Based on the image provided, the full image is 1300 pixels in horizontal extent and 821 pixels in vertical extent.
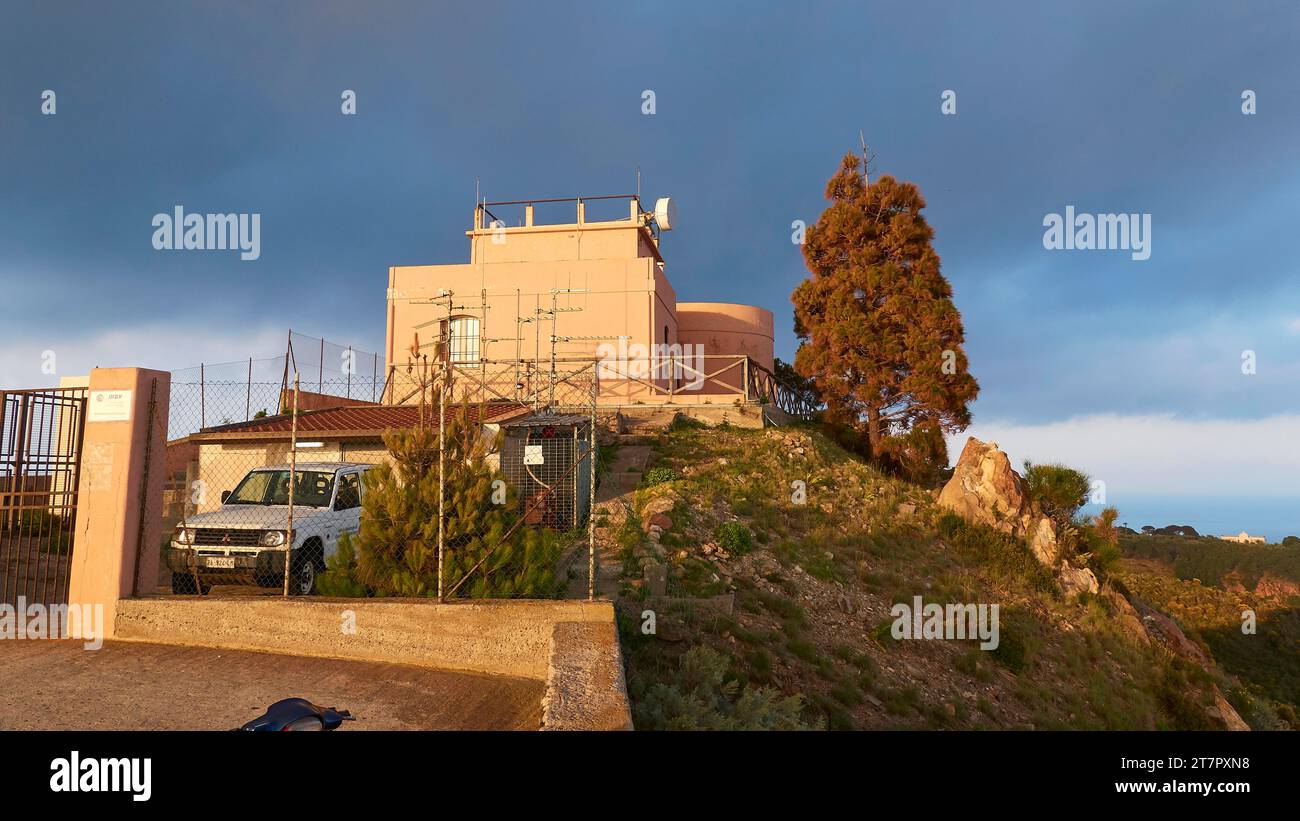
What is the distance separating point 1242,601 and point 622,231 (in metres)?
33.7

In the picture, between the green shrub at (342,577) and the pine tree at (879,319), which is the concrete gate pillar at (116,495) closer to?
the green shrub at (342,577)

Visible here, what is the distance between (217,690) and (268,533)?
3314 mm

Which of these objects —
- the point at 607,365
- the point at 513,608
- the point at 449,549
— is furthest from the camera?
the point at 607,365

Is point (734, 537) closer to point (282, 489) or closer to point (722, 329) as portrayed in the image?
point (282, 489)

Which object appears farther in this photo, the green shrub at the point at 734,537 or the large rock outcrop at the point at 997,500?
the large rock outcrop at the point at 997,500

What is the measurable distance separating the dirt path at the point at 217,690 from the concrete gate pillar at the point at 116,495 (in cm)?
63

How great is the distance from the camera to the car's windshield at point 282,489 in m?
10.4

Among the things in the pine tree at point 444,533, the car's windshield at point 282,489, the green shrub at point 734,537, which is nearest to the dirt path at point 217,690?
the pine tree at point 444,533

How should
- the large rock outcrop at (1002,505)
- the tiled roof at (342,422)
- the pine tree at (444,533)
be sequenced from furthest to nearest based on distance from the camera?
the large rock outcrop at (1002,505)
the tiled roof at (342,422)
the pine tree at (444,533)

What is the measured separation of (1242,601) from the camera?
3569cm

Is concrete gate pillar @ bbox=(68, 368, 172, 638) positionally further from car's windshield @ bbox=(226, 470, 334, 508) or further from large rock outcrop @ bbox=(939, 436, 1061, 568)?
large rock outcrop @ bbox=(939, 436, 1061, 568)

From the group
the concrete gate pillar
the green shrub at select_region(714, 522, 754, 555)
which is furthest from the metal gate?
the green shrub at select_region(714, 522, 754, 555)
